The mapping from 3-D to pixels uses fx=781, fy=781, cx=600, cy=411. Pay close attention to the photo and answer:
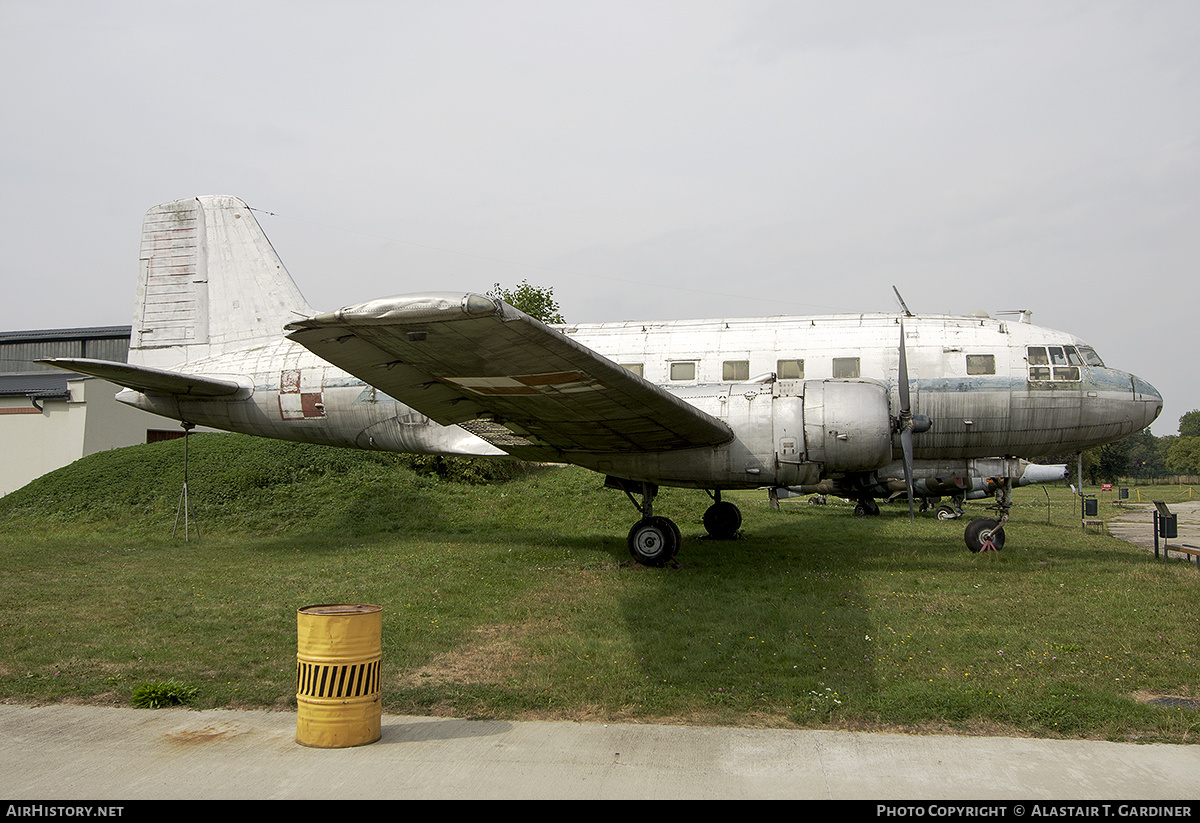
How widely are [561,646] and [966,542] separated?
926 cm

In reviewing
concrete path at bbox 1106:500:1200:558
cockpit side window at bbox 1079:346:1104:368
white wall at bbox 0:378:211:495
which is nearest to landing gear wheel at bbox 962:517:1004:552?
cockpit side window at bbox 1079:346:1104:368

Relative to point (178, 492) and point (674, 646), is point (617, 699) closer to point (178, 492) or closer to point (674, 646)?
point (674, 646)

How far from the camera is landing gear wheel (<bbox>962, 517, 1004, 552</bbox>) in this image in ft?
45.0

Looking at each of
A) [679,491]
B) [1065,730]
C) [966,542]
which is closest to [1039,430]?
[966,542]

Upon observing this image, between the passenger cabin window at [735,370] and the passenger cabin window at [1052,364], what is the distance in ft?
15.2

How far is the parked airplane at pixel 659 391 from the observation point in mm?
10266

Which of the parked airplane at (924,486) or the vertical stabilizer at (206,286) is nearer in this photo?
the vertical stabilizer at (206,286)

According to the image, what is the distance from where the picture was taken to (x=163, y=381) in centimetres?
1339

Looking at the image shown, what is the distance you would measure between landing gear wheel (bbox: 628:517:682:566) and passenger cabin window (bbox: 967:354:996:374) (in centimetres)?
563

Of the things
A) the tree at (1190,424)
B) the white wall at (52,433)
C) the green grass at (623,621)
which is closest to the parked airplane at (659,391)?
the green grass at (623,621)

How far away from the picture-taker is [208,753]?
5281mm

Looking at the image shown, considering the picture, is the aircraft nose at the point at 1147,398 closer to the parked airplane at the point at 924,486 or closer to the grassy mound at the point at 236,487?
the parked airplane at the point at 924,486

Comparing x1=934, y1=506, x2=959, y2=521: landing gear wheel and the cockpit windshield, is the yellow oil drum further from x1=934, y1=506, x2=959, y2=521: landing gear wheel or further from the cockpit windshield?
x1=934, y1=506, x2=959, y2=521: landing gear wheel

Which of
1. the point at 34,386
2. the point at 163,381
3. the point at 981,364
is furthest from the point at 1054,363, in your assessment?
the point at 34,386
